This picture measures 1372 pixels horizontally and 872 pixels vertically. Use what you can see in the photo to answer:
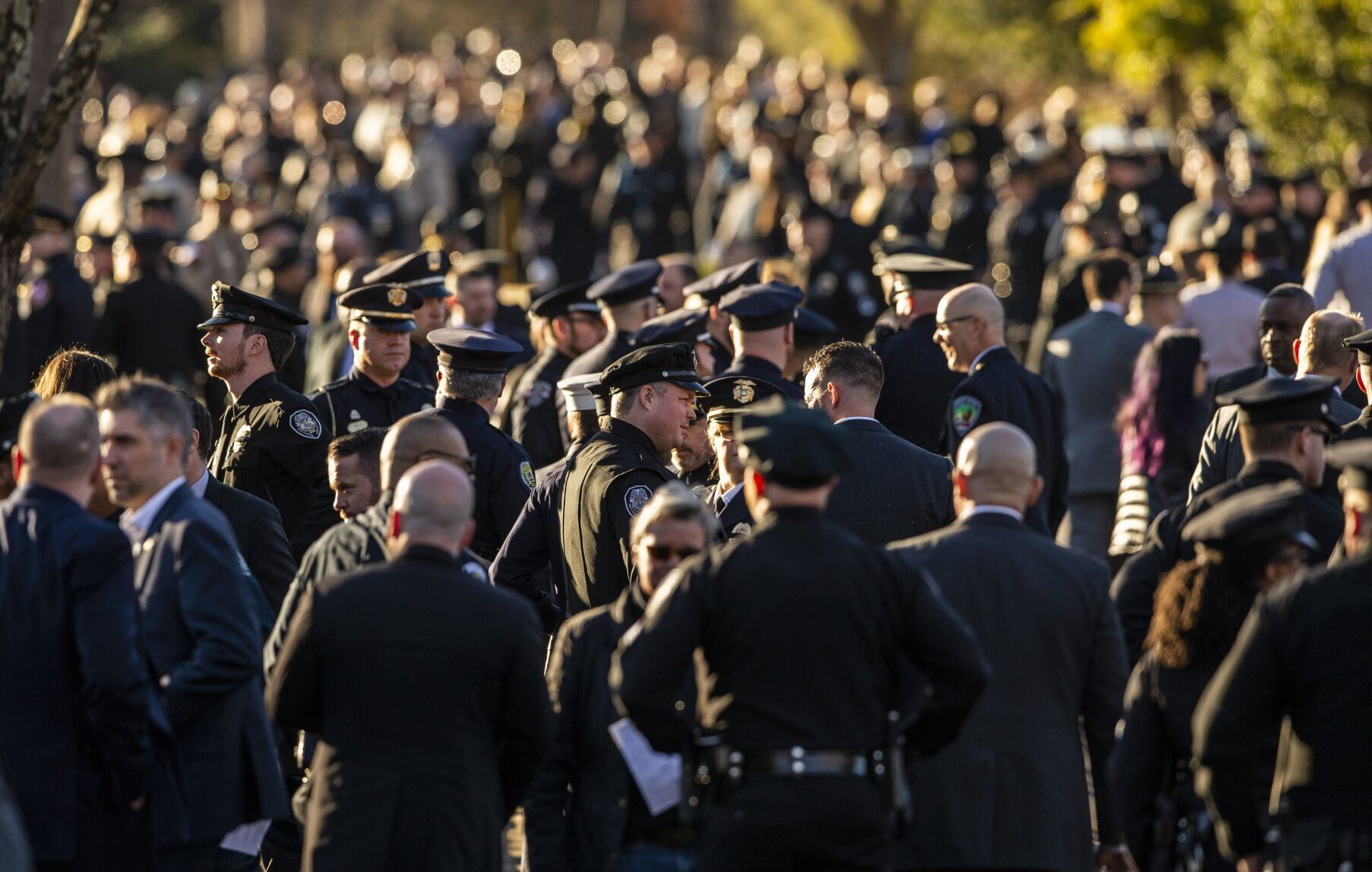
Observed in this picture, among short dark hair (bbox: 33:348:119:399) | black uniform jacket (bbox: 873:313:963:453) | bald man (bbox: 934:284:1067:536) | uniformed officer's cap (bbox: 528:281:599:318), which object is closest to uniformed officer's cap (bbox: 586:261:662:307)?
uniformed officer's cap (bbox: 528:281:599:318)

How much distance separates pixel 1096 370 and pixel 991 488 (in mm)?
5906

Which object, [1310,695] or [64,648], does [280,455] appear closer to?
[64,648]

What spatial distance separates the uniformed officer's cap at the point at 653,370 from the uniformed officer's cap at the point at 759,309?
185 cm

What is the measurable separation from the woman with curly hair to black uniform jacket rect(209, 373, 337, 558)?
3935 mm

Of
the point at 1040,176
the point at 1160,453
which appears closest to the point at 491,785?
the point at 1160,453

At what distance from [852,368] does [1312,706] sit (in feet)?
10.1

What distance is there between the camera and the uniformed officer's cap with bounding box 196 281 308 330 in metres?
8.83

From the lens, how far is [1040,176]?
1812 cm

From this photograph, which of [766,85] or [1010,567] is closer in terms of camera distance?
[1010,567]

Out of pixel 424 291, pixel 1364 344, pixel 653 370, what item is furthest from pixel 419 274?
pixel 1364 344

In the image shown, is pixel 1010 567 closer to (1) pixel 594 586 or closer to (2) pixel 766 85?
(1) pixel 594 586

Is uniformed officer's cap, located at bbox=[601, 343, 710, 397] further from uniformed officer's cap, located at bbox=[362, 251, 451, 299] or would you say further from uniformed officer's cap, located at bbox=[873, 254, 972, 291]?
uniformed officer's cap, located at bbox=[873, 254, 972, 291]

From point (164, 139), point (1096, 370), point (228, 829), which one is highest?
point (164, 139)

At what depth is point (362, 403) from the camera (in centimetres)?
928
